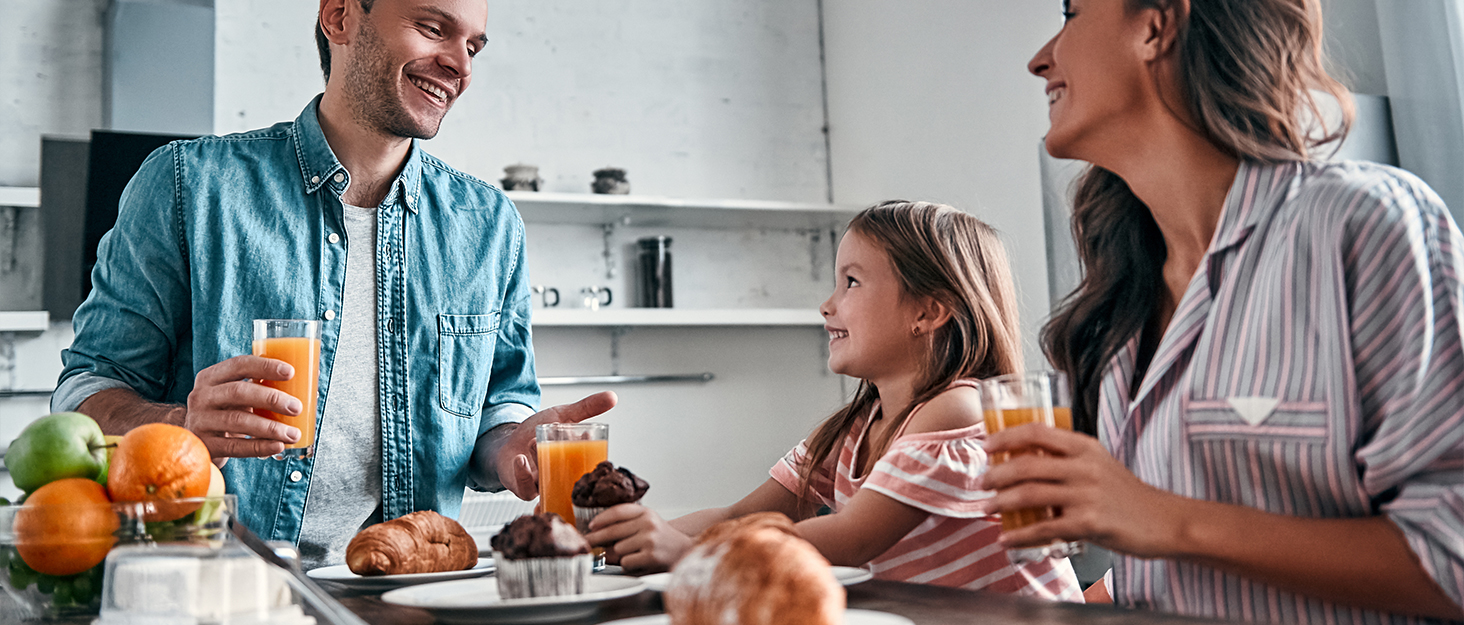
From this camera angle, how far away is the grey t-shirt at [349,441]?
180cm

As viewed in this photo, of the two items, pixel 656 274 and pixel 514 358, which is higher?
pixel 656 274

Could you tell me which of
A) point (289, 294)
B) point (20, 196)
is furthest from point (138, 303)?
point (20, 196)

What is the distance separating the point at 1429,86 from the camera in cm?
244

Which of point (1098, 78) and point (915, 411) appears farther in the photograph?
point (915, 411)

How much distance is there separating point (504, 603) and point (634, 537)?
0.34m

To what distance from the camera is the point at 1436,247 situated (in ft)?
3.17

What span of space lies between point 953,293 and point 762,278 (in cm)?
312

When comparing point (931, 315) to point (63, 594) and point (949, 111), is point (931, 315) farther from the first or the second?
point (949, 111)

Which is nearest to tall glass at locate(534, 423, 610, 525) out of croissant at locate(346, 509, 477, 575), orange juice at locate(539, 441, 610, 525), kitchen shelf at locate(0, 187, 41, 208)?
orange juice at locate(539, 441, 610, 525)

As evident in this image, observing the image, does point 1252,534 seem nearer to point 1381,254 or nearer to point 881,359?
point 1381,254

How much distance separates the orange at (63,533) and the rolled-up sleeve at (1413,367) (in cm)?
115

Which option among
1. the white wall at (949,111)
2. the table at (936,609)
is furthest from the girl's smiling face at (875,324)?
the white wall at (949,111)

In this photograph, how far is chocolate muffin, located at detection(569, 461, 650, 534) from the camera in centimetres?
119

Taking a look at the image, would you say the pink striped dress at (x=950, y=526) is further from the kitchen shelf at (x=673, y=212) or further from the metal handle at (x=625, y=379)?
the metal handle at (x=625, y=379)
